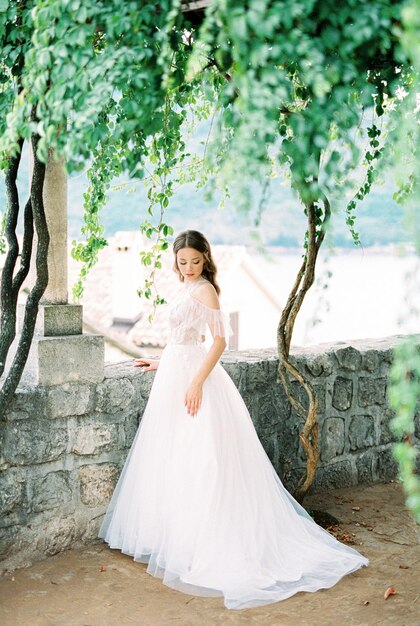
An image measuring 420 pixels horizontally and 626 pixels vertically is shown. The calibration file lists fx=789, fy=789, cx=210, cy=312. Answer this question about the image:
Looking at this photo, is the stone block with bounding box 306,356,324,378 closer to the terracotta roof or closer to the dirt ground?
the dirt ground

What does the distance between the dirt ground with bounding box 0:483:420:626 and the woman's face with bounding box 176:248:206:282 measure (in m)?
1.27

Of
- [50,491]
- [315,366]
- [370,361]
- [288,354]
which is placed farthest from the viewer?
[370,361]

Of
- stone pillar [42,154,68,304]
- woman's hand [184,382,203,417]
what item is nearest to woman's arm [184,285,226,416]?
woman's hand [184,382,203,417]

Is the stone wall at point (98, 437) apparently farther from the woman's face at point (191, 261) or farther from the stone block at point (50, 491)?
the woman's face at point (191, 261)

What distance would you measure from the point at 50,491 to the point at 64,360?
21.9 inches

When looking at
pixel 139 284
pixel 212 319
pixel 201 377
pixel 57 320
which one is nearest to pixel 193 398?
pixel 201 377

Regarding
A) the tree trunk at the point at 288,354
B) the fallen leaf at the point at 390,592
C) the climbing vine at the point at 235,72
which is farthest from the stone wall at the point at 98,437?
the climbing vine at the point at 235,72

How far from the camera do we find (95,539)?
3545 mm

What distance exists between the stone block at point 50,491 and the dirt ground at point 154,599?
24 centimetres

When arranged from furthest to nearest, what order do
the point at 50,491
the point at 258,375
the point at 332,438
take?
the point at 332,438, the point at 258,375, the point at 50,491

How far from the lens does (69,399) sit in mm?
3385

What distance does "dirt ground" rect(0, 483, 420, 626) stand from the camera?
2900 millimetres

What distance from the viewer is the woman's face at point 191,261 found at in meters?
3.47

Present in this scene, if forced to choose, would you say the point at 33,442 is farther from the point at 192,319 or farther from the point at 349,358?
the point at 349,358
